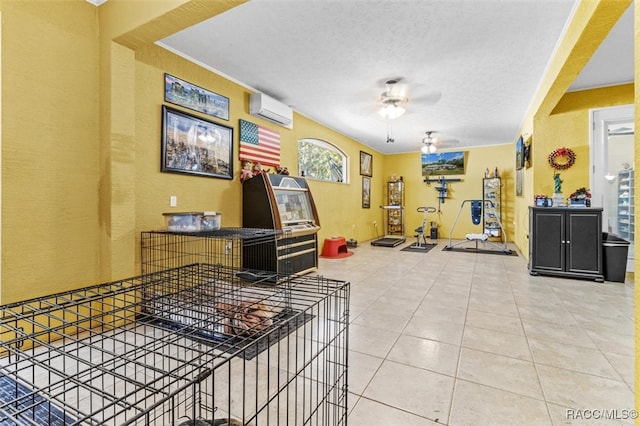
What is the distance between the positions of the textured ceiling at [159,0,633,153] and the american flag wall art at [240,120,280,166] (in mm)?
589

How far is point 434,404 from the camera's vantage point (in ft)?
5.51

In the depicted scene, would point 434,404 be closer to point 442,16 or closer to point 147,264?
point 147,264

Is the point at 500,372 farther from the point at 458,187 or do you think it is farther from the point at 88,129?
the point at 458,187

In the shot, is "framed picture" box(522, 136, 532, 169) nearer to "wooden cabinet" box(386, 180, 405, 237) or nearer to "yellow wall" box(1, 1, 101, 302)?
"wooden cabinet" box(386, 180, 405, 237)

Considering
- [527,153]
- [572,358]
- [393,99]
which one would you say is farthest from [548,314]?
[527,153]

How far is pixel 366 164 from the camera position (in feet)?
28.0

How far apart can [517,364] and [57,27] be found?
436 centimetres

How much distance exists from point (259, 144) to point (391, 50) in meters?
2.22

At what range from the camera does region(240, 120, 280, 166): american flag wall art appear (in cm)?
429

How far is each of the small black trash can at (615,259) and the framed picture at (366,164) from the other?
5.20 meters

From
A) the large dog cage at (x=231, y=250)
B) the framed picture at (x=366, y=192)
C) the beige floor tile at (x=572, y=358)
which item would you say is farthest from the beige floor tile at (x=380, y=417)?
the framed picture at (x=366, y=192)

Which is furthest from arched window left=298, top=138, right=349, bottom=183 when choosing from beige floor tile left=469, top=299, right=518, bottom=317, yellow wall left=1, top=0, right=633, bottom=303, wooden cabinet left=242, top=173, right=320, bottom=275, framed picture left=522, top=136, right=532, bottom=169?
framed picture left=522, top=136, right=532, bottom=169

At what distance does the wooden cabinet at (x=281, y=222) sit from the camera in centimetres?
404

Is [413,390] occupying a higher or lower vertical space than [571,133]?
lower
